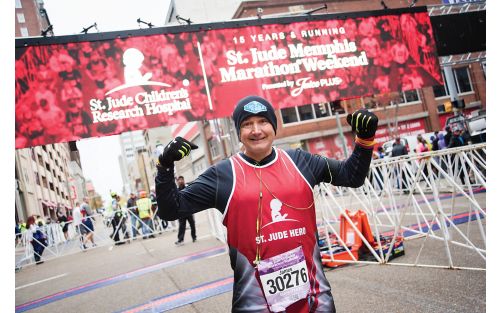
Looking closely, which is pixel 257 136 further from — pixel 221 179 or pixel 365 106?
pixel 365 106

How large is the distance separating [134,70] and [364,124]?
467cm

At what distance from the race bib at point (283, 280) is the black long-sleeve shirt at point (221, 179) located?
1.44 ft

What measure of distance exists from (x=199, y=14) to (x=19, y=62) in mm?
38217

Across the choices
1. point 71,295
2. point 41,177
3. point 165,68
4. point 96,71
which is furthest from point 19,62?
point 41,177

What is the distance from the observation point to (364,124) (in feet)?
7.86

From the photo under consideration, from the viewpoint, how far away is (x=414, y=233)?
782cm

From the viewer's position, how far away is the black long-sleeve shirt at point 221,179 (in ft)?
7.52

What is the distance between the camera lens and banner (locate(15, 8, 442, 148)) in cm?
579

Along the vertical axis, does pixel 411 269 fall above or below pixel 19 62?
below

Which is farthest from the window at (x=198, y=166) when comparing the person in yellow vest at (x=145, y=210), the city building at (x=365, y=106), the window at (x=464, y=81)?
the person in yellow vest at (x=145, y=210)

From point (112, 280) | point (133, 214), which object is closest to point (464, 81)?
point (133, 214)

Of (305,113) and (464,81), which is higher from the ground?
(464,81)

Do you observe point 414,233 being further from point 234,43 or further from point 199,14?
point 199,14

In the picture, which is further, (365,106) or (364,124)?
(365,106)
